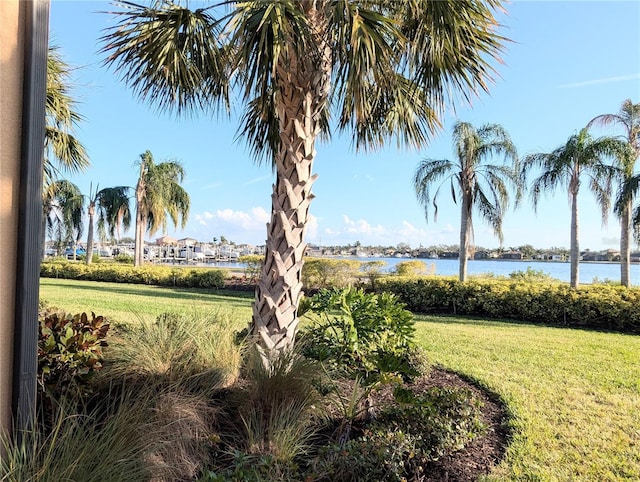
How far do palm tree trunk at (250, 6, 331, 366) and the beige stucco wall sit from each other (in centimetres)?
234

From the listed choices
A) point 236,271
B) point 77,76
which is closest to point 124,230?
point 236,271

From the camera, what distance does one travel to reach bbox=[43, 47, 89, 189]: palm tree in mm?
7590

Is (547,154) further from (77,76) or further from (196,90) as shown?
(77,76)

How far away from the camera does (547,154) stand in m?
13.9

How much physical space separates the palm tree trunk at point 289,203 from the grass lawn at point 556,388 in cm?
176

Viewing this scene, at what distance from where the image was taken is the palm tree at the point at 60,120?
7.59 meters

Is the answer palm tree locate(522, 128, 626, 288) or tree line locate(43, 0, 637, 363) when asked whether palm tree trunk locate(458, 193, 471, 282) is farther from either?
tree line locate(43, 0, 637, 363)

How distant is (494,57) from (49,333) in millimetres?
5379

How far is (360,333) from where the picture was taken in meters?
4.63

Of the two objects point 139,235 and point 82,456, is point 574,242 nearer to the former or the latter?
point 82,456

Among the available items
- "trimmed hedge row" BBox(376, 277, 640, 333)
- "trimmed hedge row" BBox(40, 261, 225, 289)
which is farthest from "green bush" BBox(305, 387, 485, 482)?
"trimmed hedge row" BBox(40, 261, 225, 289)

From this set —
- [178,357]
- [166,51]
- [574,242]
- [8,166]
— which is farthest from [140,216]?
[8,166]

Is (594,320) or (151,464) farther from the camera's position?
(594,320)

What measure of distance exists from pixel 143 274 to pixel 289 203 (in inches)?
732
